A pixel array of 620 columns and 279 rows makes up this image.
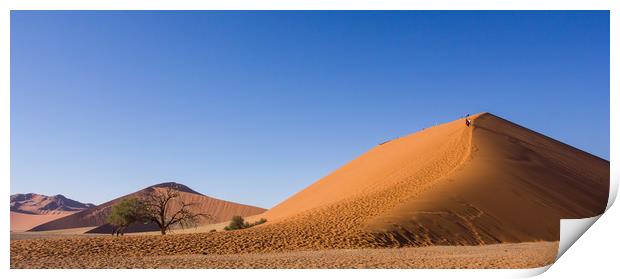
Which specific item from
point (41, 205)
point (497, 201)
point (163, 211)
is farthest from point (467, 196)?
point (41, 205)

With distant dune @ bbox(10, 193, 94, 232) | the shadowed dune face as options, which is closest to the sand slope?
distant dune @ bbox(10, 193, 94, 232)

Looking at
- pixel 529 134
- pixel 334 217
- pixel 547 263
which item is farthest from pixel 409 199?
pixel 529 134

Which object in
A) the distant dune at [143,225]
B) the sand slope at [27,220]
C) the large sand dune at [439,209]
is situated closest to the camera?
the large sand dune at [439,209]

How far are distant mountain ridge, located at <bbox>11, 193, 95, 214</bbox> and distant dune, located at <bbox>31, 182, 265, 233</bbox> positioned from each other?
22.4 m

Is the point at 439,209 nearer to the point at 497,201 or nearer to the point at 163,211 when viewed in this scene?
the point at 497,201

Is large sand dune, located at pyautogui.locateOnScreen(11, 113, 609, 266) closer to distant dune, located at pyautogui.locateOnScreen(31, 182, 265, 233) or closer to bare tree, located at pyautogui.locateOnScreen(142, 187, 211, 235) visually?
bare tree, located at pyautogui.locateOnScreen(142, 187, 211, 235)

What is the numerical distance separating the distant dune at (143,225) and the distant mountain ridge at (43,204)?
22360mm

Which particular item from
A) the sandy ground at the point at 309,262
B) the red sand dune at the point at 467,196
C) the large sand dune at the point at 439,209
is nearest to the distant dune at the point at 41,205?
the red sand dune at the point at 467,196

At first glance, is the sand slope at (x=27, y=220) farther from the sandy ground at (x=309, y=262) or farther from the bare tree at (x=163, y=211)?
the sandy ground at (x=309, y=262)

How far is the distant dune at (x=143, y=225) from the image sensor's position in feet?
166

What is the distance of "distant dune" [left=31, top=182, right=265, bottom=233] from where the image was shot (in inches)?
1994

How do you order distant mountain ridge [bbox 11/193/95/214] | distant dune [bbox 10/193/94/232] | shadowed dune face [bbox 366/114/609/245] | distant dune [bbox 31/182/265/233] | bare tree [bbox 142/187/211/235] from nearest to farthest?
1. shadowed dune face [bbox 366/114/609/245]
2. bare tree [bbox 142/187/211/235]
3. distant dune [bbox 31/182/265/233]
4. distant dune [bbox 10/193/94/232]
5. distant mountain ridge [bbox 11/193/95/214]

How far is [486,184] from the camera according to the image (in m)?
22.9
